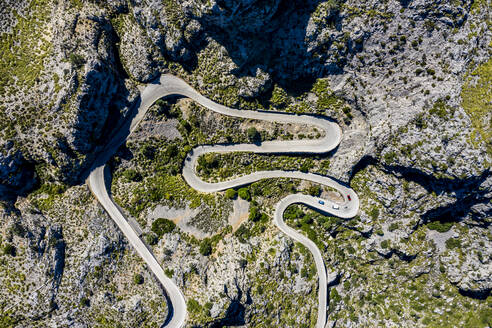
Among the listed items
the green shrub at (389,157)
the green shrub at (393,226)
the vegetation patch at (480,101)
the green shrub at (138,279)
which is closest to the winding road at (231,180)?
the green shrub at (138,279)

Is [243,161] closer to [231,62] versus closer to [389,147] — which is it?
[231,62]

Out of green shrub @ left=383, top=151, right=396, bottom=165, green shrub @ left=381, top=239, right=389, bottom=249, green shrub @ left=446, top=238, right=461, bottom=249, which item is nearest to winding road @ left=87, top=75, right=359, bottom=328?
green shrub @ left=381, top=239, right=389, bottom=249

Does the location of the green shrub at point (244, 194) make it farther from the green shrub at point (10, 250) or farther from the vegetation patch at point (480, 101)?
the green shrub at point (10, 250)

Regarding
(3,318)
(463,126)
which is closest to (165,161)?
(3,318)

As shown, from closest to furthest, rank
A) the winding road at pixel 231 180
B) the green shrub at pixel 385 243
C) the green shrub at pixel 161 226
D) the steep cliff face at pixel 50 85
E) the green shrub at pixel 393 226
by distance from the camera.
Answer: the steep cliff face at pixel 50 85 < the winding road at pixel 231 180 < the green shrub at pixel 161 226 < the green shrub at pixel 393 226 < the green shrub at pixel 385 243

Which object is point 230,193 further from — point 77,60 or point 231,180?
point 77,60

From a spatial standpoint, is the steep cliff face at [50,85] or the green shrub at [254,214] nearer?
the steep cliff face at [50,85]
